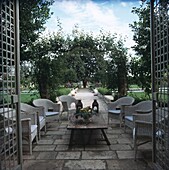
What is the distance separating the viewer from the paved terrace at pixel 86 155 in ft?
8.40

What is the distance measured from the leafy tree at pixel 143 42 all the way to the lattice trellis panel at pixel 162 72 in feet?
8.89

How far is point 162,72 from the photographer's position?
7.65 feet

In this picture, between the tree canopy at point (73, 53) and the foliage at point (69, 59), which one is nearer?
the tree canopy at point (73, 53)

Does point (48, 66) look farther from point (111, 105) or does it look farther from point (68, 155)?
point (68, 155)

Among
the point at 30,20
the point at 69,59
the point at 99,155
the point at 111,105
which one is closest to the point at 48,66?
the point at 69,59

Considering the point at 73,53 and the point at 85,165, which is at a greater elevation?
the point at 73,53

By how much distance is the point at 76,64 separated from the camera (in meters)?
7.46

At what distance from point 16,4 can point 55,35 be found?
4517mm

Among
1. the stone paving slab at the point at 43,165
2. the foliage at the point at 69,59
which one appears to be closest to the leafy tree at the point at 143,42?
the foliage at the point at 69,59

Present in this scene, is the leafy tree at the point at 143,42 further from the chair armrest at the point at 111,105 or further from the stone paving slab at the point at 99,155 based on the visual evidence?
the stone paving slab at the point at 99,155

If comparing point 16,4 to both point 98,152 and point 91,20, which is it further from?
point 91,20

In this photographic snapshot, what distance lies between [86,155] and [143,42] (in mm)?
3450

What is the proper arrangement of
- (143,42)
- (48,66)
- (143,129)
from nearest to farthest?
(143,129) < (143,42) < (48,66)

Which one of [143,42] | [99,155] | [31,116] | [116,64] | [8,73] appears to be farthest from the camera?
[116,64]
